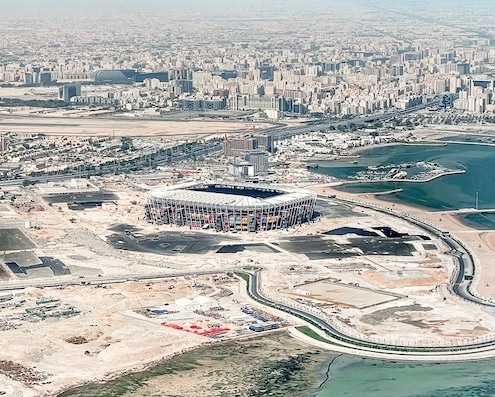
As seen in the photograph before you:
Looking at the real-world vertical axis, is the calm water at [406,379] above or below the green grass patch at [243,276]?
above

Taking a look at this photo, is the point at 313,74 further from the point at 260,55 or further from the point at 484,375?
the point at 484,375

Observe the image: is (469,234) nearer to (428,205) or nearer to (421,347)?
(428,205)

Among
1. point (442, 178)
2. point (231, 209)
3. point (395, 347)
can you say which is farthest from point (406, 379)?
point (442, 178)

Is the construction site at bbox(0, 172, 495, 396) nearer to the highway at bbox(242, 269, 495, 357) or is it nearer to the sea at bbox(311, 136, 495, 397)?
the highway at bbox(242, 269, 495, 357)

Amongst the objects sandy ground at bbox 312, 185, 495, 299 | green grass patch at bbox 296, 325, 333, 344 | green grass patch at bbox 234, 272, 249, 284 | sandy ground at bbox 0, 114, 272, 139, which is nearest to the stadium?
sandy ground at bbox 312, 185, 495, 299

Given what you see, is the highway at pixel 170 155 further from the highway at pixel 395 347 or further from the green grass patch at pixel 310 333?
the highway at pixel 395 347

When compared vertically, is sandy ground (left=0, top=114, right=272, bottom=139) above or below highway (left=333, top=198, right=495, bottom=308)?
below

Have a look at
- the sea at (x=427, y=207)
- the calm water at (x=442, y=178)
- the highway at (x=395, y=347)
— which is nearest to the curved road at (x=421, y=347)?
the highway at (x=395, y=347)

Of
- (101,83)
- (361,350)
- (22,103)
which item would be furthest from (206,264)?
(101,83)
